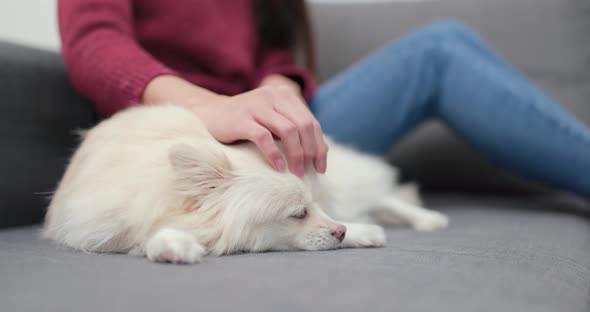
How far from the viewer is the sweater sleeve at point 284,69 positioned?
165cm

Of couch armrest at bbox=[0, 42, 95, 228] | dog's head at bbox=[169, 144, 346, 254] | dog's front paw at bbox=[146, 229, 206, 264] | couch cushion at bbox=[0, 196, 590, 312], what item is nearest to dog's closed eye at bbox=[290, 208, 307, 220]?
dog's head at bbox=[169, 144, 346, 254]

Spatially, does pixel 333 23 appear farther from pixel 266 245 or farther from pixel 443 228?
pixel 266 245

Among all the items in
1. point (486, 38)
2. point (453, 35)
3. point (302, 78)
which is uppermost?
point (486, 38)

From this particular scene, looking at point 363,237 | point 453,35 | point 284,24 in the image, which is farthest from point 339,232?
point 284,24

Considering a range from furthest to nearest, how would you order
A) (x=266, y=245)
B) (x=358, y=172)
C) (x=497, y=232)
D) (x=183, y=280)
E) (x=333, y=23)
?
(x=333, y=23) < (x=358, y=172) < (x=497, y=232) < (x=266, y=245) < (x=183, y=280)

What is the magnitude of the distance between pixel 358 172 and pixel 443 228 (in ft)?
1.09

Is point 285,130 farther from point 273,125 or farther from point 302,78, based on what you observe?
point 302,78

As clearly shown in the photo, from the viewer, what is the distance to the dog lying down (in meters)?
0.94

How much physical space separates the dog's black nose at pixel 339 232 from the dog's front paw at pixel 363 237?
0.13ft

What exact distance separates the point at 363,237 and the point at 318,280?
1.21ft

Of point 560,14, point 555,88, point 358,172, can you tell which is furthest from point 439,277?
point 560,14

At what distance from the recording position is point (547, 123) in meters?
1.46

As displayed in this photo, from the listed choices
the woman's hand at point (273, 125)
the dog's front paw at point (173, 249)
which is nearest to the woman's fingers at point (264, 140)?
the woman's hand at point (273, 125)

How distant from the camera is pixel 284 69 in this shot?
5.50ft
